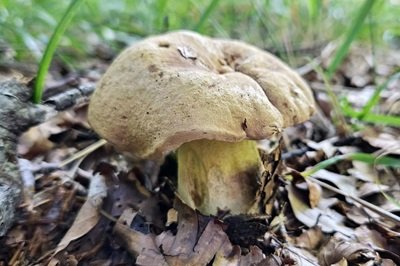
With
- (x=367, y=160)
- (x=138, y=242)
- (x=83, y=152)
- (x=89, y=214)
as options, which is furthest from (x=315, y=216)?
(x=83, y=152)

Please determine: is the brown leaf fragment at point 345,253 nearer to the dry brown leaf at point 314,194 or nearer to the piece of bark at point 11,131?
the dry brown leaf at point 314,194

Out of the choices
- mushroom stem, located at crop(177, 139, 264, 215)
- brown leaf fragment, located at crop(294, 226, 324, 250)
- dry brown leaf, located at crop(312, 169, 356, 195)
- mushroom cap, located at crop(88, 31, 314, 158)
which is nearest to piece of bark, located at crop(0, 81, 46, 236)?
mushroom cap, located at crop(88, 31, 314, 158)

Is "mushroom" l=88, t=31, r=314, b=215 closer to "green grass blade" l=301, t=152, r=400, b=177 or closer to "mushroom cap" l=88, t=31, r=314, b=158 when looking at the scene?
"mushroom cap" l=88, t=31, r=314, b=158

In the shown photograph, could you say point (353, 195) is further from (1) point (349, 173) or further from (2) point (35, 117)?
(2) point (35, 117)

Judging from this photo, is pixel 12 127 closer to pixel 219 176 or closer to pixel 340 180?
pixel 219 176

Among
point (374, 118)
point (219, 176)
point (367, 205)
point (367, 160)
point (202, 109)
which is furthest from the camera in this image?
point (374, 118)
